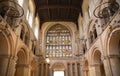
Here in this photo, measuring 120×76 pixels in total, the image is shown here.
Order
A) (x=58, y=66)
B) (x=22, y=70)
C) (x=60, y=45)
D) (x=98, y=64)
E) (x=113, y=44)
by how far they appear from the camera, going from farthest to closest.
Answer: (x=60, y=45) → (x=58, y=66) → (x=98, y=64) → (x=22, y=70) → (x=113, y=44)

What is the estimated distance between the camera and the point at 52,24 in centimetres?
2336

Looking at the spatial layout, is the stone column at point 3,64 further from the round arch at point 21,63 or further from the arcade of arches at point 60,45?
the round arch at point 21,63

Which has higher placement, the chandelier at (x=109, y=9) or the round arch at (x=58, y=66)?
the chandelier at (x=109, y=9)

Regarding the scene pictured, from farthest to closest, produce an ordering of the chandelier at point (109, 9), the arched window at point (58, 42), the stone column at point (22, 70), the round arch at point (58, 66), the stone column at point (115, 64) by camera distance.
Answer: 1. the arched window at point (58, 42)
2. the round arch at point (58, 66)
3. the stone column at point (22, 70)
4. the chandelier at point (109, 9)
5. the stone column at point (115, 64)

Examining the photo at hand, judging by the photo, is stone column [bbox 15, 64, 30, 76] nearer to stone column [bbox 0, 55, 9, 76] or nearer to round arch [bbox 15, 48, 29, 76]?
round arch [bbox 15, 48, 29, 76]

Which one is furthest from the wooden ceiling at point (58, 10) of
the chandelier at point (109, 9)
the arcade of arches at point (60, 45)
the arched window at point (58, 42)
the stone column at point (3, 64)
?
the stone column at point (3, 64)

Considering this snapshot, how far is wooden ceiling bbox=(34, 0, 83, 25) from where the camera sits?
18891 millimetres

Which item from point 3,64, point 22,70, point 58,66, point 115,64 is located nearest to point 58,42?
point 58,66

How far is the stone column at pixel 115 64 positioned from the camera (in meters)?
9.78

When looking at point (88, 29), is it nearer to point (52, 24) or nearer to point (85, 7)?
point (85, 7)

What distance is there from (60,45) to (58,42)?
1.96 feet

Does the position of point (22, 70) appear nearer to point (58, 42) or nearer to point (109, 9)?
point (109, 9)

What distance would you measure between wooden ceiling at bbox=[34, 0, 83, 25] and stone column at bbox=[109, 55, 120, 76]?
34.0ft

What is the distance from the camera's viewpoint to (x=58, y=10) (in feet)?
66.8
